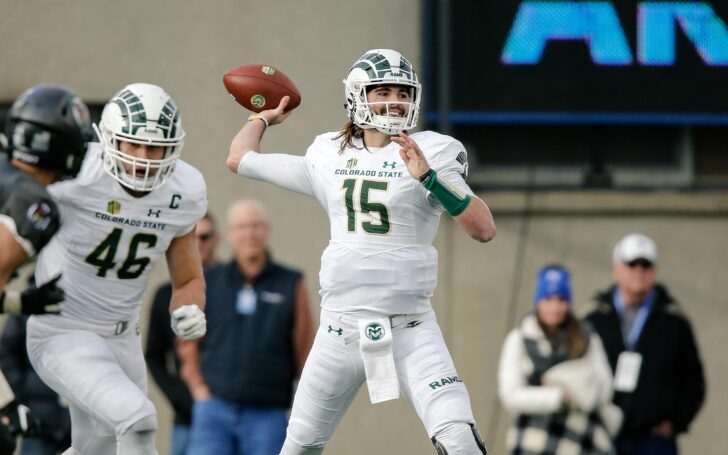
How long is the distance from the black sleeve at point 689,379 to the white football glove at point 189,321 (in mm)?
2831

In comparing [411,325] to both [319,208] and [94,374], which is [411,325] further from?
[319,208]

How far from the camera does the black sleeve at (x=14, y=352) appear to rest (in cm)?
789

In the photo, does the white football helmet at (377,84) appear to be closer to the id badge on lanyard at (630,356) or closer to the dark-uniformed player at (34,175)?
the dark-uniformed player at (34,175)

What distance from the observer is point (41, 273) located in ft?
21.7

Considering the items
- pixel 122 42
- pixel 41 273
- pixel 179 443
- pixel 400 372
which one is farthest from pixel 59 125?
pixel 122 42

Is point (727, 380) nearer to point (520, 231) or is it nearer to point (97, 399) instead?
point (520, 231)

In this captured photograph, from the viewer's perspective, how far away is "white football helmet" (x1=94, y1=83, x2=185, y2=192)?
6.40 metres

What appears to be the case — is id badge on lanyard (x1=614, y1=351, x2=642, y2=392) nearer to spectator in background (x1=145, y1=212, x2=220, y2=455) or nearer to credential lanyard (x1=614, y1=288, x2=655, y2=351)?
credential lanyard (x1=614, y1=288, x2=655, y2=351)

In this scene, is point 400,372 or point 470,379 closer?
point 400,372

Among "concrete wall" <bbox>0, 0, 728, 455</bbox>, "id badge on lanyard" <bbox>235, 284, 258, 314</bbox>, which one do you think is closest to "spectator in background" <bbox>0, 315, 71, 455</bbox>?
"id badge on lanyard" <bbox>235, 284, 258, 314</bbox>

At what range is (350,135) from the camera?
643 centimetres

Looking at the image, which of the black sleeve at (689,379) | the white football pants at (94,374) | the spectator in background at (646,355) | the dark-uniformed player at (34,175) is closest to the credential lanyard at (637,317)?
the spectator in background at (646,355)

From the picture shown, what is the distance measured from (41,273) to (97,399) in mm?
643

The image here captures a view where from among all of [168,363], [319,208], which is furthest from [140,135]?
[319,208]
